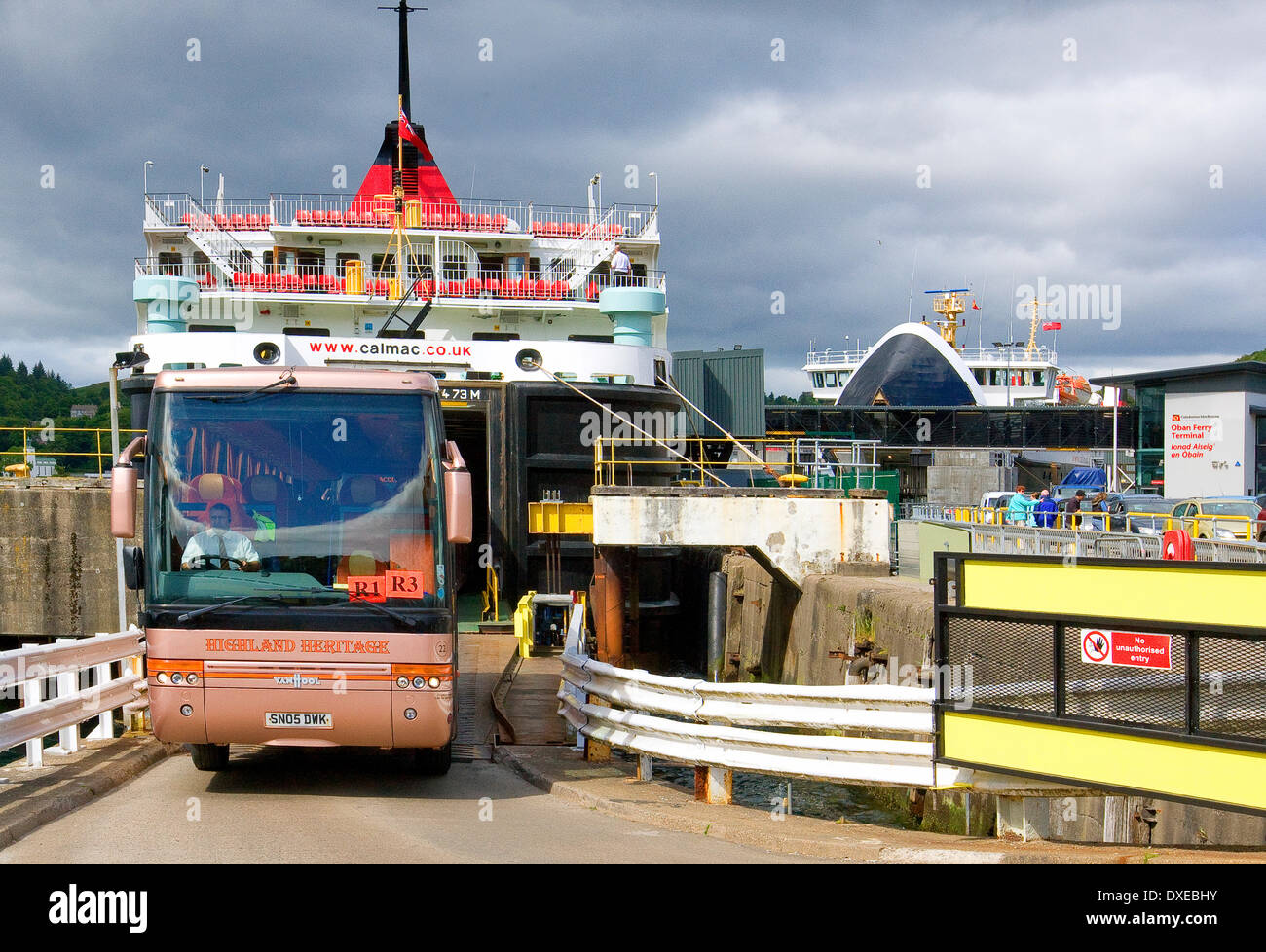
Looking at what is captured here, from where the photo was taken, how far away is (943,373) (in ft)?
212

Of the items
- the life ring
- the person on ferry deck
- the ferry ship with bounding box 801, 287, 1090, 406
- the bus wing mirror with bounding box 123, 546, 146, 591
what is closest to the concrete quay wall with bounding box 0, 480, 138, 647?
the person on ferry deck

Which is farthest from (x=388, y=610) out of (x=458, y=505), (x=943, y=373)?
(x=943, y=373)

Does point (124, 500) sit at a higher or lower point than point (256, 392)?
lower

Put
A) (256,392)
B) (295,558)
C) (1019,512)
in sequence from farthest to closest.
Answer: (1019,512) → (256,392) → (295,558)

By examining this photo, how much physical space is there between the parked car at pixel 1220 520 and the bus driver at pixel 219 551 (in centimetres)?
1224

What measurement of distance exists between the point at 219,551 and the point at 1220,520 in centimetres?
1481

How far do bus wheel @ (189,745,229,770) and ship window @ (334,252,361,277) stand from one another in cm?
1721

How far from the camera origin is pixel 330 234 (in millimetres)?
24500

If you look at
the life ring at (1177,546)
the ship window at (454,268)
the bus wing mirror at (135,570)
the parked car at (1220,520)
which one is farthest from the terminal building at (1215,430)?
the bus wing mirror at (135,570)

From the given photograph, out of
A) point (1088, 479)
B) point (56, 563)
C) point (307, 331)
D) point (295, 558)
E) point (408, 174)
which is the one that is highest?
point (408, 174)

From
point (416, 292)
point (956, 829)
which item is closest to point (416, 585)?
point (956, 829)

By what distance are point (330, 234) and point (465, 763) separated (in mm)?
16972

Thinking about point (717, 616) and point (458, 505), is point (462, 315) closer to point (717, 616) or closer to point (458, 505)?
point (717, 616)

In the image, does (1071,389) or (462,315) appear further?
(1071,389)
